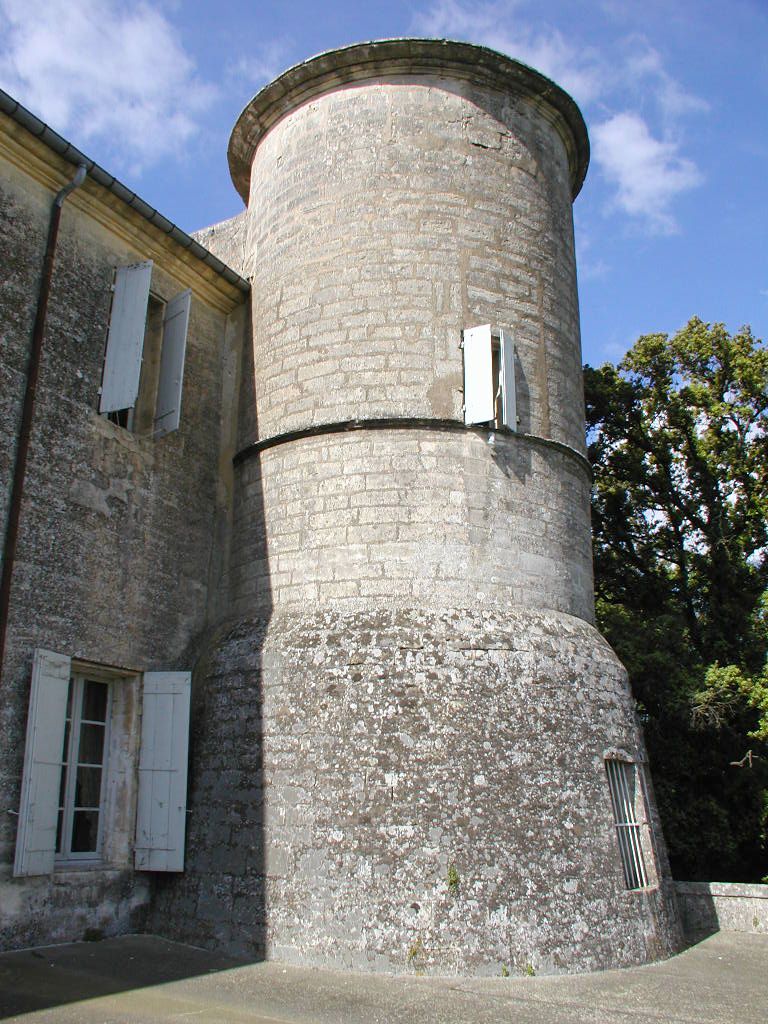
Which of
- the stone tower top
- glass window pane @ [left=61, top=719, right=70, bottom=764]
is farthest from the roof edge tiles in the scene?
glass window pane @ [left=61, top=719, right=70, bottom=764]

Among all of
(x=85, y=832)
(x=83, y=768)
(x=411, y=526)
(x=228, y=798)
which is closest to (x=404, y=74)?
(x=411, y=526)

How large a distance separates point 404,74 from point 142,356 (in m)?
3.86

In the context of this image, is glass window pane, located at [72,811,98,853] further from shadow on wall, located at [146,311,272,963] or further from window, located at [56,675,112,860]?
shadow on wall, located at [146,311,272,963]

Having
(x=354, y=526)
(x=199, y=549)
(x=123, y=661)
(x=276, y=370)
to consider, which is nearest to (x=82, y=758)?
(x=123, y=661)

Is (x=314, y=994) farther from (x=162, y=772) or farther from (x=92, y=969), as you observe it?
(x=162, y=772)

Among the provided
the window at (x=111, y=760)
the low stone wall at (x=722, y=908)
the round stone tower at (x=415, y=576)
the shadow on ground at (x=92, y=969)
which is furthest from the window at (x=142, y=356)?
the low stone wall at (x=722, y=908)

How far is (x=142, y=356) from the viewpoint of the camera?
769 cm

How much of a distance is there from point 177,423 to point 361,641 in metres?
2.58

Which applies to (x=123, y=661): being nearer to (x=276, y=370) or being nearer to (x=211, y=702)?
(x=211, y=702)

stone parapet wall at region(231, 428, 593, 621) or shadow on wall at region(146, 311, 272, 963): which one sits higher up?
stone parapet wall at region(231, 428, 593, 621)

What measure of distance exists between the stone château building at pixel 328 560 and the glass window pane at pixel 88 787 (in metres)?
0.03

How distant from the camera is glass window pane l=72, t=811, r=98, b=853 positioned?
6677mm

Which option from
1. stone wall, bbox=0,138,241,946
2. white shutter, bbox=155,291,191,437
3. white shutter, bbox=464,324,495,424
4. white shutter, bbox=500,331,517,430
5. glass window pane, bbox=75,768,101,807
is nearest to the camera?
stone wall, bbox=0,138,241,946

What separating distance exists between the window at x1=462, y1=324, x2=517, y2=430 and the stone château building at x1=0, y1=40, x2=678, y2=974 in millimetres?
33
